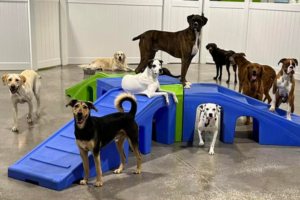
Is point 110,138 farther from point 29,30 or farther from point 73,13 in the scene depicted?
point 73,13

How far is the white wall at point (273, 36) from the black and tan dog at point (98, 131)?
574 cm

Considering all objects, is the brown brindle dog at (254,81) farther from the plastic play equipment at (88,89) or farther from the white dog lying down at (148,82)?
the plastic play equipment at (88,89)

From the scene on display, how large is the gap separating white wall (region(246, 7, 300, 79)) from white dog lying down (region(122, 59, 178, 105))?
189 inches

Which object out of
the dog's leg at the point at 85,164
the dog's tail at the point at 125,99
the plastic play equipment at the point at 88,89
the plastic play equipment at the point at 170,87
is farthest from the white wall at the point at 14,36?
the dog's leg at the point at 85,164

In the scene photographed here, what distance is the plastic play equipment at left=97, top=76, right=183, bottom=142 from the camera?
458 cm

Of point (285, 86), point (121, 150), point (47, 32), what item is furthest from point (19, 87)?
point (47, 32)

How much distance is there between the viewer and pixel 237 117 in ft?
14.9

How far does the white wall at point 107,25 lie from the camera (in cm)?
937

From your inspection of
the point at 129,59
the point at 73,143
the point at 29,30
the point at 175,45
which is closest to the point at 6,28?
the point at 29,30

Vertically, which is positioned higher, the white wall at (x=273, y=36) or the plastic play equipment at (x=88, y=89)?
the white wall at (x=273, y=36)

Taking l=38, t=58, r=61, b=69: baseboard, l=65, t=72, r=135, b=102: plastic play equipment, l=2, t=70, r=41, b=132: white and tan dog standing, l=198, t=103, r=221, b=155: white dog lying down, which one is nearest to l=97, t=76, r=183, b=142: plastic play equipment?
l=198, t=103, r=221, b=155: white dog lying down

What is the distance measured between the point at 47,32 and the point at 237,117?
5.66 metres

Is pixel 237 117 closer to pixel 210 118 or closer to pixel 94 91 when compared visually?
pixel 210 118

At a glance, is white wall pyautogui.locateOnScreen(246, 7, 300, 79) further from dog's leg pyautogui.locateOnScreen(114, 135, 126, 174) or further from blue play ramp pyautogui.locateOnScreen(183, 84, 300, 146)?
dog's leg pyautogui.locateOnScreen(114, 135, 126, 174)
